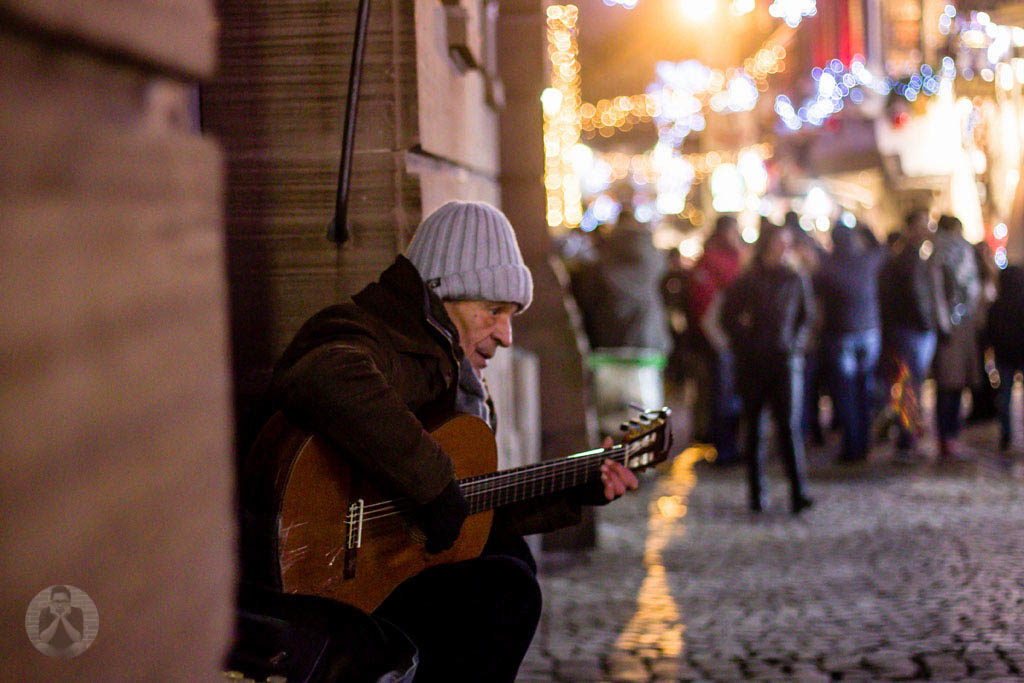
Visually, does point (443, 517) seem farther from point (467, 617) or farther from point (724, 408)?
point (724, 408)

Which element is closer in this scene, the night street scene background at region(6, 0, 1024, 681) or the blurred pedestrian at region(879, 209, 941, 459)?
the night street scene background at region(6, 0, 1024, 681)

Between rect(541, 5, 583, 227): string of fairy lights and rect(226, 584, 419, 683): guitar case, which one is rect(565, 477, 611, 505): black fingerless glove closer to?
rect(226, 584, 419, 683): guitar case

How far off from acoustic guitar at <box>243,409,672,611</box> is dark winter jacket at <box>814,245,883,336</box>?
748cm

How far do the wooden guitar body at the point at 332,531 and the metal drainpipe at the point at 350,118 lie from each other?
1.19 meters

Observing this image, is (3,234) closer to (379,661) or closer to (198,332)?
(198,332)

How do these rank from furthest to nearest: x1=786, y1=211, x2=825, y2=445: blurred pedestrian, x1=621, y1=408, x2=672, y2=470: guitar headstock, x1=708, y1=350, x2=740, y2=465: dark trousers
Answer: x1=708, y1=350, x2=740, y2=465: dark trousers, x1=786, y1=211, x2=825, y2=445: blurred pedestrian, x1=621, y1=408, x2=672, y2=470: guitar headstock

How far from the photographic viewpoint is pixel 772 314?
8.25 metres

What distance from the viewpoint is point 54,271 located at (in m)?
0.98

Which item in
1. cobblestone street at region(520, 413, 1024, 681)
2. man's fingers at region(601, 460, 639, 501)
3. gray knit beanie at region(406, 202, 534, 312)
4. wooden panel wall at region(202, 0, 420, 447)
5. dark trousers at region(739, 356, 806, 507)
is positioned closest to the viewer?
gray knit beanie at region(406, 202, 534, 312)

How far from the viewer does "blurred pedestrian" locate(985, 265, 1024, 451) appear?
33.4 ft

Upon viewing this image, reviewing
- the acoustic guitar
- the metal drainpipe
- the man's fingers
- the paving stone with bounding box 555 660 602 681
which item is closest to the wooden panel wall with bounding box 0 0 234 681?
the acoustic guitar

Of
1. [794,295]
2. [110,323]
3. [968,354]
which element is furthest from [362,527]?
[968,354]

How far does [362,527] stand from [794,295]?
19.9 ft

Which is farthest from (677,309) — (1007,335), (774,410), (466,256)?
(466,256)
